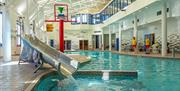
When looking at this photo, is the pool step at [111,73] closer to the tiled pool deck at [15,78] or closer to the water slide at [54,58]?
the water slide at [54,58]

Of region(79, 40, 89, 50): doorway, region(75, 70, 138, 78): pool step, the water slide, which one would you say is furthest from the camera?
region(79, 40, 89, 50): doorway

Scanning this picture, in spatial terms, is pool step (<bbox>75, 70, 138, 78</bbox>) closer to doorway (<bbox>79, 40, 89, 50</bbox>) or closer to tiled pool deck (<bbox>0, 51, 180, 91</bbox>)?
tiled pool deck (<bbox>0, 51, 180, 91</bbox>)

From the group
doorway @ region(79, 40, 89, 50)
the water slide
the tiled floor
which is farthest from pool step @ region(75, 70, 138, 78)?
doorway @ region(79, 40, 89, 50)

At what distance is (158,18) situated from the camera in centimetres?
1800

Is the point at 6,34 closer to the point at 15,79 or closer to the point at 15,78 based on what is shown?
the point at 15,78

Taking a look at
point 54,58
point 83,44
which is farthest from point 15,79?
point 83,44

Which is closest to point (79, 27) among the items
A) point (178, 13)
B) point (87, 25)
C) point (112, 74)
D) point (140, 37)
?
point (87, 25)

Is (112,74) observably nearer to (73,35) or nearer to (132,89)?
(132,89)

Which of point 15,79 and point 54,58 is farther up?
point 54,58

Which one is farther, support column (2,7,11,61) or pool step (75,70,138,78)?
support column (2,7,11,61)

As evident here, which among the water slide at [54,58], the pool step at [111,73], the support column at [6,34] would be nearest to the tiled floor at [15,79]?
the water slide at [54,58]

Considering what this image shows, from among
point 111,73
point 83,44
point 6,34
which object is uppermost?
point 6,34

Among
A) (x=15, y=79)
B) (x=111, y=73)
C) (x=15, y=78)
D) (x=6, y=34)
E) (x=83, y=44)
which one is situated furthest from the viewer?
(x=83, y=44)

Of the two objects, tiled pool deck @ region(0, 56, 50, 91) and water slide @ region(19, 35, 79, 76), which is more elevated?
water slide @ region(19, 35, 79, 76)
